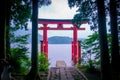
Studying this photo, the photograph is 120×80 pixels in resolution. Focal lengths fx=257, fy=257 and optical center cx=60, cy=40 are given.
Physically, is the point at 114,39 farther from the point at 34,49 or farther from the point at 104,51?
the point at 34,49

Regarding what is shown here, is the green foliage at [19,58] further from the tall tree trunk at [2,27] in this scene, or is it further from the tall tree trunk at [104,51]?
the tall tree trunk at [104,51]

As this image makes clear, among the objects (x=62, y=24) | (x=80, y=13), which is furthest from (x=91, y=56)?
(x=62, y=24)

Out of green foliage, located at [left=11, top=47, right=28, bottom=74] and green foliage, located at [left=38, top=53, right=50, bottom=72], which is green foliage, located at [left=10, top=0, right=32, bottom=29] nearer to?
green foliage, located at [left=11, top=47, right=28, bottom=74]

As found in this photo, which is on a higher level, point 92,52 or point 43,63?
point 92,52

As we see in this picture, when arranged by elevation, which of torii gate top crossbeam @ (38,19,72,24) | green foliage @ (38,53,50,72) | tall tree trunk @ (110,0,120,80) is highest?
torii gate top crossbeam @ (38,19,72,24)

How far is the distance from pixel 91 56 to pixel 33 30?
5150 mm

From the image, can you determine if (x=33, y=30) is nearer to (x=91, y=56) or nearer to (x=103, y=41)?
(x=103, y=41)

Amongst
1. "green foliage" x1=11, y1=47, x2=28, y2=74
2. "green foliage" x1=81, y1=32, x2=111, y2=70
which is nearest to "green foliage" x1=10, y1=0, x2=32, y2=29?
"green foliage" x1=11, y1=47, x2=28, y2=74

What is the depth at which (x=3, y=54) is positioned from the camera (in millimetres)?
10508

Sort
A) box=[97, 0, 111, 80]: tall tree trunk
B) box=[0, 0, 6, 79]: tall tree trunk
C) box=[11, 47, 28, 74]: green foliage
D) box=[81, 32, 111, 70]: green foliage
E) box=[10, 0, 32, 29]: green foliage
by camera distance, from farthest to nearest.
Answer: box=[81, 32, 111, 70]: green foliage
box=[10, 0, 32, 29]: green foliage
box=[11, 47, 28, 74]: green foliage
box=[0, 0, 6, 79]: tall tree trunk
box=[97, 0, 111, 80]: tall tree trunk

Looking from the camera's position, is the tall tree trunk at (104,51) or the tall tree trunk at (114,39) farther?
the tall tree trunk at (114,39)

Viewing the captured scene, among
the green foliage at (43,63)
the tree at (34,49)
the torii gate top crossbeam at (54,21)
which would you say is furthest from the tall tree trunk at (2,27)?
the torii gate top crossbeam at (54,21)

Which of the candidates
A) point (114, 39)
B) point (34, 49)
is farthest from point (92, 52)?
point (34, 49)

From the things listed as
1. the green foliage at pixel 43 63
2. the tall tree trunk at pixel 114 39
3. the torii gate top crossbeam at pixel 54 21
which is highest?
the torii gate top crossbeam at pixel 54 21
